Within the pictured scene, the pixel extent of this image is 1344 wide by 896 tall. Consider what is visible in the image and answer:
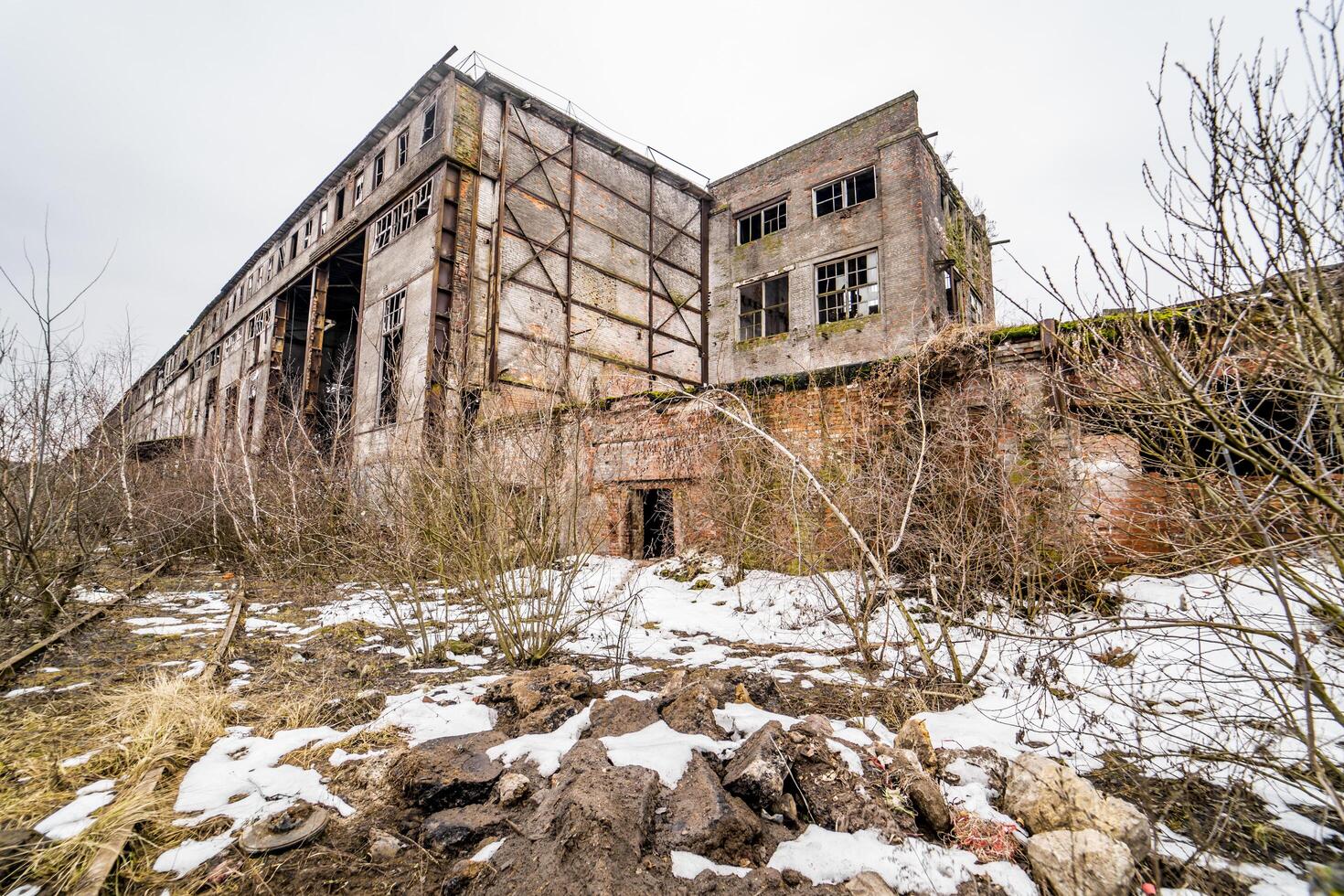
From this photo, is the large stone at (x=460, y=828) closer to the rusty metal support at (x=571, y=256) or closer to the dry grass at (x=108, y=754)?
the dry grass at (x=108, y=754)

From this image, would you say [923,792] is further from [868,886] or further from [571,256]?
[571,256]

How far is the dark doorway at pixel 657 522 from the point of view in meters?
11.0

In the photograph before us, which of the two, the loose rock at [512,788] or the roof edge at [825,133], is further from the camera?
the roof edge at [825,133]

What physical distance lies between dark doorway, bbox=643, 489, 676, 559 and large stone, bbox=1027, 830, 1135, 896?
28.0 feet

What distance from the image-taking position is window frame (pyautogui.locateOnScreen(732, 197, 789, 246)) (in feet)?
61.9

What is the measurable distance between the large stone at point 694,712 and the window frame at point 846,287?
1484cm

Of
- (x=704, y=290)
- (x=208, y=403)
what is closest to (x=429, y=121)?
(x=704, y=290)

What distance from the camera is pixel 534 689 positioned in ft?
13.5

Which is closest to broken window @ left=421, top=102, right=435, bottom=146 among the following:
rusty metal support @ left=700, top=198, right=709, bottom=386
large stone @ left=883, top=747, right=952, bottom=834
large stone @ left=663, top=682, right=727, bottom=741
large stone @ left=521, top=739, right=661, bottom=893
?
rusty metal support @ left=700, top=198, right=709, bottom=386

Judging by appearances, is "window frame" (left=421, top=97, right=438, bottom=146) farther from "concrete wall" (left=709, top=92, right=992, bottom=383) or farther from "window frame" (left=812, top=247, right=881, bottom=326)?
"window frame" (left=812, top=247, right=881, bottom=326)

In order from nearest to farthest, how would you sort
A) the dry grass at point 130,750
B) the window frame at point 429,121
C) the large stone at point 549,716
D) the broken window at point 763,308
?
the dry grass at point 130,750
the large stone at point 549,716
the window frame at point 429,121
the broken window at point 763,308

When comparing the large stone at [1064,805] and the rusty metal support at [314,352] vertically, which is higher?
the rusty metal support at [314,352]

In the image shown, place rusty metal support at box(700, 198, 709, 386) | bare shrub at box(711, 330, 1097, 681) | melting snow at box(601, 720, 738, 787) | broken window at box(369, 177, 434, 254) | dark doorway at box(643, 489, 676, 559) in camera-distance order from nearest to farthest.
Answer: melting snow at box(601, 720, 738, 787), bare shrub at box(711, 330, 1097, 681), dark doorway at box(643, 489, 676, 559), broken window at box(369, 177, 434, 254), rusty metal support at box(700, 198, 709, 386)

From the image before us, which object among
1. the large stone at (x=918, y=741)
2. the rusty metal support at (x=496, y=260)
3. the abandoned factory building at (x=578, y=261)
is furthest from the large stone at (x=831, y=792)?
the rusty metal support at (x=496, y=260)
